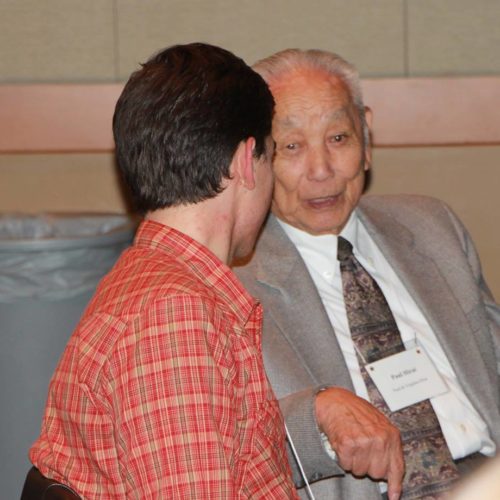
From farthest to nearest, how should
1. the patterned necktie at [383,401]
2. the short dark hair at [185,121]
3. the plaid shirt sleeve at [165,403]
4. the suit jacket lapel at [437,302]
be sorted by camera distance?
1. the suit jacket lapel at [437,302]
2. the patterned necktie at [383,401]
3. the short dark hair at [185,121]
4. the plaid shirt sleeve at [165,403]

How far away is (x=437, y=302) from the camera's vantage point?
263 centimetres

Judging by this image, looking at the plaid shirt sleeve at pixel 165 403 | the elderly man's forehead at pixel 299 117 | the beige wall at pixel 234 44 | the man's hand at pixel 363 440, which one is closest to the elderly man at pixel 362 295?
the elderly man's forehead at pixel 299 117

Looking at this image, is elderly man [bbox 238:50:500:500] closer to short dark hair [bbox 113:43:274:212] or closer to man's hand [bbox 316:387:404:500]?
man's hand [bbox 316:387:404:500]

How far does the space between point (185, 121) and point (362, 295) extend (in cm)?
107

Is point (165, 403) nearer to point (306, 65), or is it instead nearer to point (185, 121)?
point (185, 121)

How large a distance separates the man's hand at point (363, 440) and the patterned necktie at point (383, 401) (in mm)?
323

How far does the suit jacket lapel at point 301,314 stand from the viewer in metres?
2.38

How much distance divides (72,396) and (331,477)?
3.01 feet

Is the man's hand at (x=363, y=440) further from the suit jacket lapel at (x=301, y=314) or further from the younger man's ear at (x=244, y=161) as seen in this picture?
the younger man's ear at (x=244, y=161)

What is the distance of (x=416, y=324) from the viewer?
2.62 metres

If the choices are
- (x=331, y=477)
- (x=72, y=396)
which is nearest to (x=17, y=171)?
(x=331, y=477)

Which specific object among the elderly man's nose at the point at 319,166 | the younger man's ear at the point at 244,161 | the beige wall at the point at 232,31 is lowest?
the elderly man's nose at the point at 319,166

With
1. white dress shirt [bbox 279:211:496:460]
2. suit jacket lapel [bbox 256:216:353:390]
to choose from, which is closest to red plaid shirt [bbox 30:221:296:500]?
suit jacket lapel [bbox 256:216:353:390]

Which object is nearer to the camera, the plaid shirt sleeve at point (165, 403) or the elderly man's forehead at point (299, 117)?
the plaid shirt sleeve at point (165, 403)
